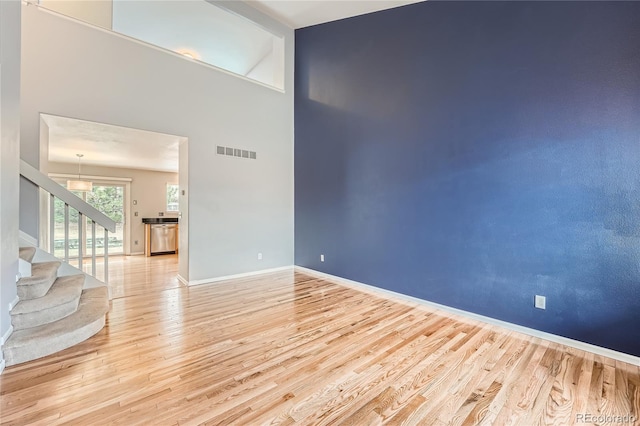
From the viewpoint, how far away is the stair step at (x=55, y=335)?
215cm

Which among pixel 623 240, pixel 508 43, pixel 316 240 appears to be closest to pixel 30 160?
pixel 316 240

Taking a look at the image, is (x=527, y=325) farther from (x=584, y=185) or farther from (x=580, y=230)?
(x=584, y=185)

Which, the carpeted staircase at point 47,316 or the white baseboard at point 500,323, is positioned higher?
the carpeted staircase at point 47,316

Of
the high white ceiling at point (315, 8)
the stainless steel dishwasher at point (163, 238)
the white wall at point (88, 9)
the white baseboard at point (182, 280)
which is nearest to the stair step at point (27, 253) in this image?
the white baseboard at point (182, 280)

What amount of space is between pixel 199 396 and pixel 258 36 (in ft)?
20.5

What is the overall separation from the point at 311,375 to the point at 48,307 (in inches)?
96.5

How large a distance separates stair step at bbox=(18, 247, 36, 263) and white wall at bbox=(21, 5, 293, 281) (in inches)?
39.3

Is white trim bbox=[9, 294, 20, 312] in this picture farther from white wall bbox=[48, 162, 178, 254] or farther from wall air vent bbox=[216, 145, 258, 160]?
white wall bbox=[48, 162, 178, 254]

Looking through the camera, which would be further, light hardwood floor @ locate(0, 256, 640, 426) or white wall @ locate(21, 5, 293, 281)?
white wall @ locate(21, 5, 293, 281)

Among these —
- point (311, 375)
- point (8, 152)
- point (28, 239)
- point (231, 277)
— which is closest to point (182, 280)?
point (231, 277)

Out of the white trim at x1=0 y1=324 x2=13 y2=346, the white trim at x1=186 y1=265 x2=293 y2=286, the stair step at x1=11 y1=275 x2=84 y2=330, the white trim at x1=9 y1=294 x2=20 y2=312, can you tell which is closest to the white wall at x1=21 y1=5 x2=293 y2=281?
the white trim at x1=186 y1=265 x2=293 y2=286

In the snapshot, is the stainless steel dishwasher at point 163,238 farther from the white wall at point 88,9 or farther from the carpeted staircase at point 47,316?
the white wall at point 88,9

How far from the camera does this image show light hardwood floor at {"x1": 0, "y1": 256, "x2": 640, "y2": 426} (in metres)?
1.68

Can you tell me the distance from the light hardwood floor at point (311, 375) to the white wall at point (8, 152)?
2.15 feet
